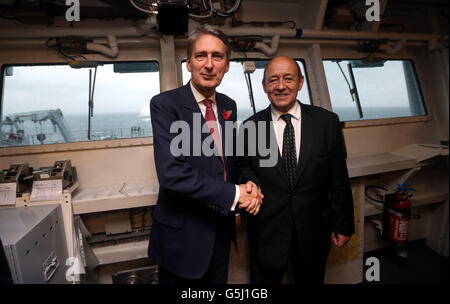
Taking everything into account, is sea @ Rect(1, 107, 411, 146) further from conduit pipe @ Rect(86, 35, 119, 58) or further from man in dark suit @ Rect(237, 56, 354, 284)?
man in dark suit @ Rect(237, 56, 354, 284)

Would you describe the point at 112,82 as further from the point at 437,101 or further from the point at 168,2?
the point at 437,101

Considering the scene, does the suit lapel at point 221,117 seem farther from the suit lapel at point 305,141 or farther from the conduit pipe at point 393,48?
the conduit pipe at point 393,48

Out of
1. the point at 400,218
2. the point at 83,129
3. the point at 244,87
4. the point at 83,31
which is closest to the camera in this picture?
the point at 83,31

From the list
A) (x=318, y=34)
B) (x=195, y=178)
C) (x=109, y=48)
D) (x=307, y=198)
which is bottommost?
(x=307, y=198)

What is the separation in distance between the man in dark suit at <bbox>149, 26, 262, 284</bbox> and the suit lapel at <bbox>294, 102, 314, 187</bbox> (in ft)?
0.98

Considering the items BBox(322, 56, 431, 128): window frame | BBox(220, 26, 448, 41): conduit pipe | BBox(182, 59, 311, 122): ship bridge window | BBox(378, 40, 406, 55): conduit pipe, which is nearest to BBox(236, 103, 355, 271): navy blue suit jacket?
BBox(182, 59, 311, 122): ship bridge window

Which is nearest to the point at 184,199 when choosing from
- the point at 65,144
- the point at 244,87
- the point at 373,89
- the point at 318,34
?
the point at 65,144

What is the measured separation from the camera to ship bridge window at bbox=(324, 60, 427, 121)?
2217 millimetres

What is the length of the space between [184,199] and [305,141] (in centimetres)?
72

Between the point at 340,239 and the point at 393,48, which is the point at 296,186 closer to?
the point at 340,239

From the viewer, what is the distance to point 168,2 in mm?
1152

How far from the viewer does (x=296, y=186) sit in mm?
1113
